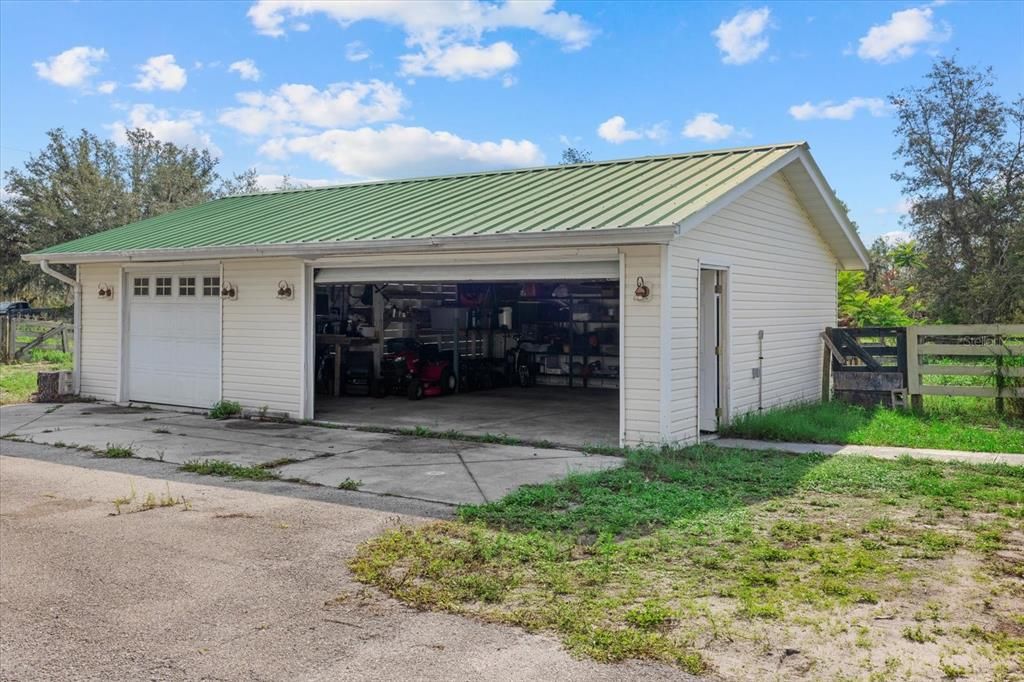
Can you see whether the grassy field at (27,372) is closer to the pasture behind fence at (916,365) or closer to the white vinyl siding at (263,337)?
the white vinyl siding at (263,337)

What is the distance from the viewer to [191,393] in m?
13.3

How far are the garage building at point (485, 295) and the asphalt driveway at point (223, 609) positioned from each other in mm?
4046

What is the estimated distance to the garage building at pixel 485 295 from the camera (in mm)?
9203

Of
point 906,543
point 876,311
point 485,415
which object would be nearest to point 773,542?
point 906,543

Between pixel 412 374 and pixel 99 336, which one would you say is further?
pixel 412 374

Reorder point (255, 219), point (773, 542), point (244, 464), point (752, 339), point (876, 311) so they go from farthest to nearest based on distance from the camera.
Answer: point (876, 311)
point (255, 219)
point (752, 339)
point (244, 464)
point (773, 542)

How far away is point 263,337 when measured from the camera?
12.3 meters

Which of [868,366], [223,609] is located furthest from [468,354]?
[223,609]

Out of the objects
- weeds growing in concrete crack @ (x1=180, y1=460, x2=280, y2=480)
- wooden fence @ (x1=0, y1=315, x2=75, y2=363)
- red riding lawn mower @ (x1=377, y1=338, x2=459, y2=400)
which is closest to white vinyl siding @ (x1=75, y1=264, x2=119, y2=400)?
red riding lawn mower @ (x1=377, y1=338, x2=459, y2=400)

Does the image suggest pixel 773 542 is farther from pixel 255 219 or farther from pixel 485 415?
pixel 255 219

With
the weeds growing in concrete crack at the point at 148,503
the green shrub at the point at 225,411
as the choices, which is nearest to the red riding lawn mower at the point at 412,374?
the green shrub at the point at 225,411

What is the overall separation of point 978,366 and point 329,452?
27.9 feet

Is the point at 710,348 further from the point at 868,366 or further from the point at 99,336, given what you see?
the point at 99,336

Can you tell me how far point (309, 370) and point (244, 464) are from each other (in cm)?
341
